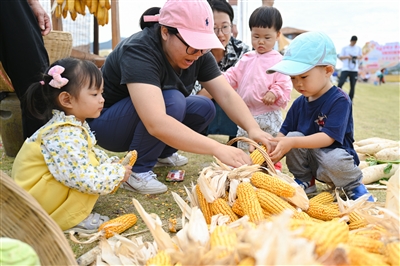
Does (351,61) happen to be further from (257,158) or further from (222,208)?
(222,208)

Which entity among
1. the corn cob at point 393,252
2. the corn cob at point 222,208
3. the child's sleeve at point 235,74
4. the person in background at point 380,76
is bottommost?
the person in background at point 380,76

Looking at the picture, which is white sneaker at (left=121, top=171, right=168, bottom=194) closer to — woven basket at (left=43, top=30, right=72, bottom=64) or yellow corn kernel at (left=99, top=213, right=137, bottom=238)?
yellow corn kernel at (left=99, top=213, right=137, bottom=238)

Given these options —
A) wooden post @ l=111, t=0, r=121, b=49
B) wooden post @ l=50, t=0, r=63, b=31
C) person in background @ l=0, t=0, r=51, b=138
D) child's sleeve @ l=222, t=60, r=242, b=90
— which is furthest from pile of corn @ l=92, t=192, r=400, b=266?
wooden post @ l=111, t=0, r=121, b=49

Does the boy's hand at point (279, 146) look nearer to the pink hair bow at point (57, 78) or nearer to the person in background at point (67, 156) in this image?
the person in background at point (67, 156)

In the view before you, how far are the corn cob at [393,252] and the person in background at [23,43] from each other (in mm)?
2297

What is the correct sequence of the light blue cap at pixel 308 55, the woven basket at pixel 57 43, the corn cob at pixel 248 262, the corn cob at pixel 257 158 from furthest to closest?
the woven basket at pixel 57 43 < the light blue cap at pixel 308 55 < the corn cob at pixel 257 158 < the corn cob at pixel 248 262

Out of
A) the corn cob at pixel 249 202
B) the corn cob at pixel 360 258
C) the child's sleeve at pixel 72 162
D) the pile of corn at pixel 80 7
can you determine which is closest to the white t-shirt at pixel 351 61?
the pile of corn at pixel 80 7

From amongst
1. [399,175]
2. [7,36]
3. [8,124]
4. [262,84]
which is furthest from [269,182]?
[8,124]

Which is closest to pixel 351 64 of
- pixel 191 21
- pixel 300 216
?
pixel 191 21

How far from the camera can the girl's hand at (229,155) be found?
204 cm

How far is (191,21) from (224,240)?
1411 millimetres

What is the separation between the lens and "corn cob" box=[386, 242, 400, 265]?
1.30m

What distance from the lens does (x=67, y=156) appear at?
6.15ft

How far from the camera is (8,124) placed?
11.0 feet
